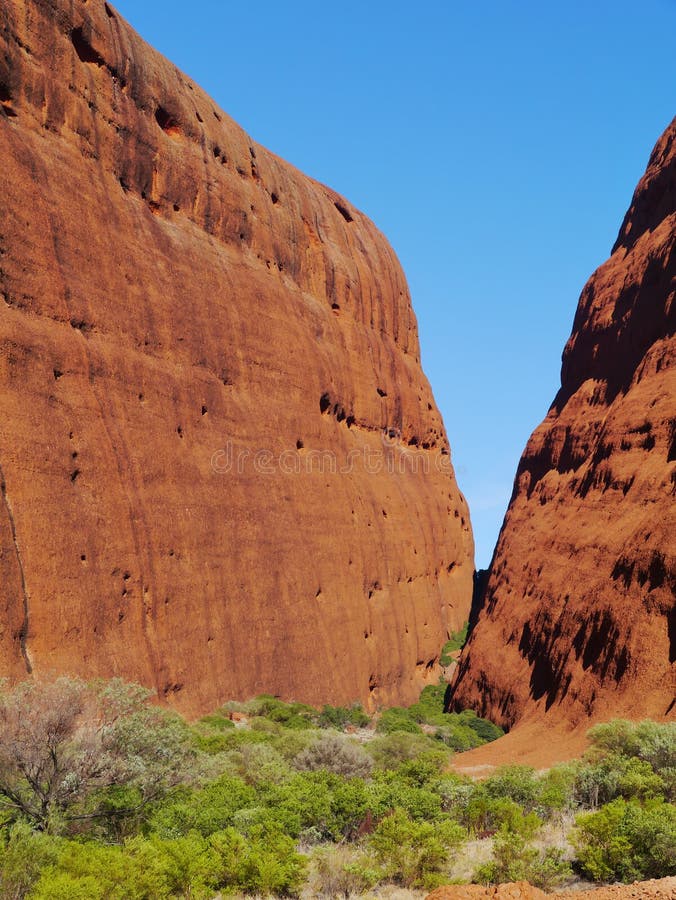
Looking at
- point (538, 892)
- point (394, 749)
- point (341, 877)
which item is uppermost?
point (538, 892)

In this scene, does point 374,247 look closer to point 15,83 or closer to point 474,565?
point 474,565

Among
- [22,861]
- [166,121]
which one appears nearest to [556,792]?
[22,861]

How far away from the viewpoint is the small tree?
1305 centimetres

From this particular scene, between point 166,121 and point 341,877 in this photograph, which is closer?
point 341,877

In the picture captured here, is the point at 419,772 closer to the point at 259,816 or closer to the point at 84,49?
the point at 259,816

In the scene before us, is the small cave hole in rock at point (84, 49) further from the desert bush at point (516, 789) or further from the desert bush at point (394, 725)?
the desert bush at point (394, 725)

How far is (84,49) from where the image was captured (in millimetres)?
28250

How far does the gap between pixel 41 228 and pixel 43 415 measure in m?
5.63

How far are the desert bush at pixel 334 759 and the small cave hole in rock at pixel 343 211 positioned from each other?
3695 cm

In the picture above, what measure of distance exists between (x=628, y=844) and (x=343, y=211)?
45001 mm

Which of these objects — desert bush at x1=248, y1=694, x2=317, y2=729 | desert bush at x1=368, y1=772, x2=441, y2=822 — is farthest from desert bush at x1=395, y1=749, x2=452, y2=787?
desert bush at x1=248, y1=694, x2=317, y2=729

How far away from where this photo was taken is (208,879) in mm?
11703

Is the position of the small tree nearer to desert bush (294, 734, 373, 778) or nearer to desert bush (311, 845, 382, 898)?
desert bush (311, 845, 382, 898)

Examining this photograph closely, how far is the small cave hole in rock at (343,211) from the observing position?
52.0 m
